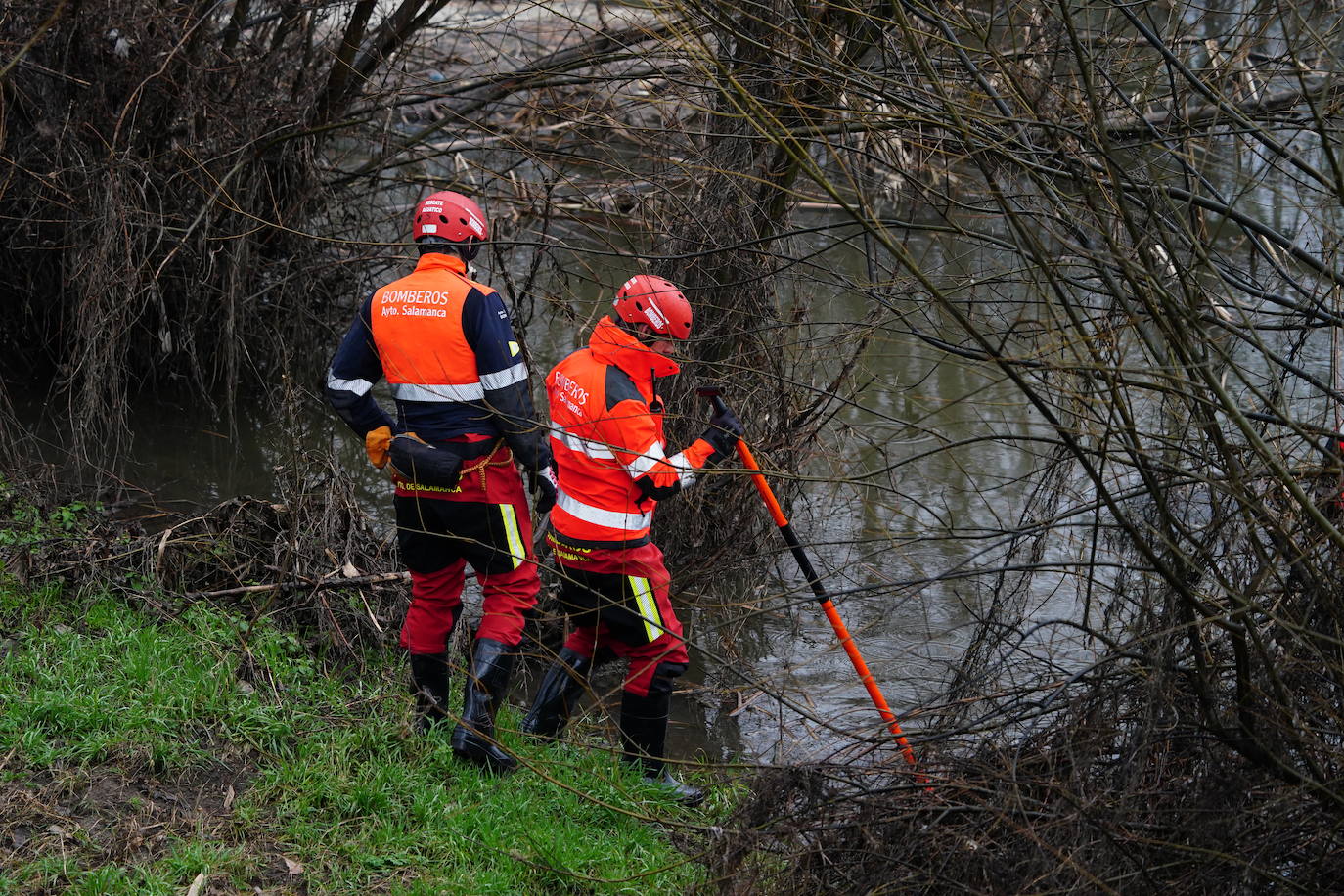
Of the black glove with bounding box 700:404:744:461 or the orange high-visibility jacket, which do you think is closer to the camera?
the orange high-visibility jacket

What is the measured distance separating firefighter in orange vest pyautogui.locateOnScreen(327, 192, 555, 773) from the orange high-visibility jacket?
0.62 ft

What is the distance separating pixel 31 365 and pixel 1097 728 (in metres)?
8.38

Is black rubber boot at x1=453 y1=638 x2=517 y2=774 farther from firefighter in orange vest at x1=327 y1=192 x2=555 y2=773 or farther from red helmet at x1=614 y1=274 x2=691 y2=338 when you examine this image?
red helmet at x1=614 y1=274 x2=691 y2=338

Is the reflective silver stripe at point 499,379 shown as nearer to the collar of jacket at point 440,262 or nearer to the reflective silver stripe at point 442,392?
the reflective silver stripe at point 442,392

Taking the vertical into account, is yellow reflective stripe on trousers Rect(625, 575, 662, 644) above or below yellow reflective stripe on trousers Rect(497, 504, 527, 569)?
below

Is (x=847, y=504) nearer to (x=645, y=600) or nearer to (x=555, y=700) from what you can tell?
(x=645, y=600)

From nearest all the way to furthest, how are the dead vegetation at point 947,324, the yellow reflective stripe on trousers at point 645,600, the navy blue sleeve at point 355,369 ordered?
the dead vegetation at point 947,324 < the yellow reflective stripe on trousers at point 645,600 < the navy blue sleeve at point 355,369

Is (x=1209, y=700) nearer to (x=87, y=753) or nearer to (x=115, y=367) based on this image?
(x=87, y=753)

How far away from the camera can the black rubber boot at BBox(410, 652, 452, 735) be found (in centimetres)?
540

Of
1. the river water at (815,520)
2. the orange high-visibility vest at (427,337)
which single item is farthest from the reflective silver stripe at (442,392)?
the river water at (815,520)

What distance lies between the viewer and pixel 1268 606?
130 inches

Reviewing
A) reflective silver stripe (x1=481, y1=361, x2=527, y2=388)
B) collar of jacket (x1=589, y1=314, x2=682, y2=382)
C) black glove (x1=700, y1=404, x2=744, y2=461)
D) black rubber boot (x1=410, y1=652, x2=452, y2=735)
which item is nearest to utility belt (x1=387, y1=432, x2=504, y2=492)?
reflective silver stripe (x1=481, y1=361, x2=527, y2=388)

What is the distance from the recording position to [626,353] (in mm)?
5109

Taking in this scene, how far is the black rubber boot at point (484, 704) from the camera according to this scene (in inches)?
203
